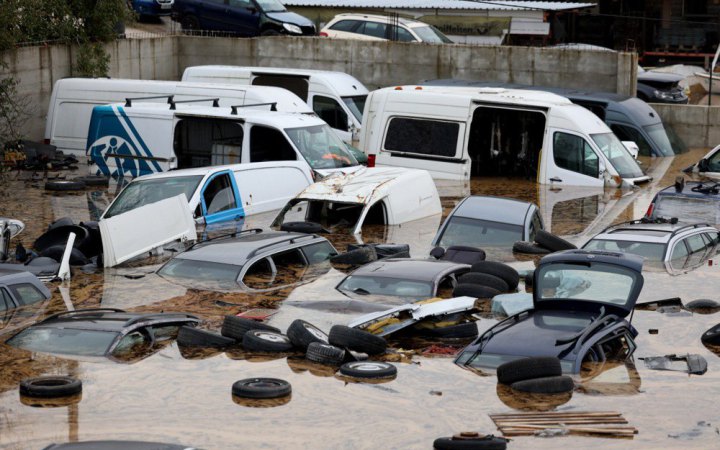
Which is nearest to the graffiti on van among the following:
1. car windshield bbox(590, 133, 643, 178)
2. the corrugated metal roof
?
car windshield bbox(590, 133, 643, 178)

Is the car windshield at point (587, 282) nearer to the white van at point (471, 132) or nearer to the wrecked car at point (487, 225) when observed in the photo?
the wrecked car at point (487, 225)

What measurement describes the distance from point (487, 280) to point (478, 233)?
9.31 feet

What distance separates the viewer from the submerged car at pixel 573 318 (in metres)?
12.1

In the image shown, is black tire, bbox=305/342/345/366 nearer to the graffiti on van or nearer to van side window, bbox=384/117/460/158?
the graffiti on van

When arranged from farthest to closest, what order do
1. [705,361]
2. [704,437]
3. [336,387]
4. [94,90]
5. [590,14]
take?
[590,14] < [94,90] < [705,361] < [336,387] < [704,437]

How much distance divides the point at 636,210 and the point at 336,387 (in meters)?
12.2

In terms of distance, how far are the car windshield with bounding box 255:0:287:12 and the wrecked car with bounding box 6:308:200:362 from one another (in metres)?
23.4

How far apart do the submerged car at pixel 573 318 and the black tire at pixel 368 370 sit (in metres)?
0.79

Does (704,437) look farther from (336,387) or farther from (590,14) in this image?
(590,14)

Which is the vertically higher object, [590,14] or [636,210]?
[590,14]

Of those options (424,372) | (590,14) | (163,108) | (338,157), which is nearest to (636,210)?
(338,157)

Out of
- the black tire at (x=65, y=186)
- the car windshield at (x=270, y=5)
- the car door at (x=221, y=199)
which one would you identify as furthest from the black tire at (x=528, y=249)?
the car windshield at (x=270, y=5)

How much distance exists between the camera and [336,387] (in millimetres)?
11812

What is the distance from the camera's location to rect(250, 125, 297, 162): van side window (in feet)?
73.6
